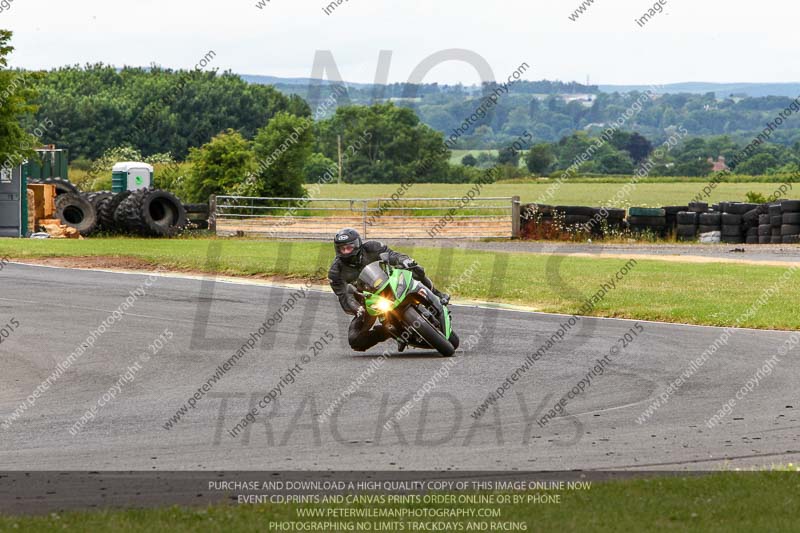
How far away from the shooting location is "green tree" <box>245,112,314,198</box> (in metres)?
48.4

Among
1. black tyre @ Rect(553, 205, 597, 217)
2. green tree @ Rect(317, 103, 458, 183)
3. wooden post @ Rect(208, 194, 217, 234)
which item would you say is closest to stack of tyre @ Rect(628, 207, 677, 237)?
black tyre @ Rect(553, 205, 597, 217)

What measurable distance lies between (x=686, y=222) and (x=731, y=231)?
1326 mm

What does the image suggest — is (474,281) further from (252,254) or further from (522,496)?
(522,496)

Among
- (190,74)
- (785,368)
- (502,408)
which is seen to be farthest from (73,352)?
(190,74)

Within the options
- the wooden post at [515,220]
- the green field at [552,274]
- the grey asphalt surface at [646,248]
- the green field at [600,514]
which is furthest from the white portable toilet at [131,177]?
the green field at [600,514]

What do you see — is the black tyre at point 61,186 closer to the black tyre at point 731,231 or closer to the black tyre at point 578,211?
the black tyre at point 578,211

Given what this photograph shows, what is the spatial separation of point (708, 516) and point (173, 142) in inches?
4141

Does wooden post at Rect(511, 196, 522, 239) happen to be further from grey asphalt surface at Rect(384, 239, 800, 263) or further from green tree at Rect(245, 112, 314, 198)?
green tree at Rect(245, 112, 314, 198)

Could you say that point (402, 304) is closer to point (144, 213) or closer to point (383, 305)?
point (383, 305)

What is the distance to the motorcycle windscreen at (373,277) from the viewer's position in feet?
45.4

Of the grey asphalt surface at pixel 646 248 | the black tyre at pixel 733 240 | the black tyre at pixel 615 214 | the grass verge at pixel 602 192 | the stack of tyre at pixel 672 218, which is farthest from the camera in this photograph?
the grass verge at pixel 602 192

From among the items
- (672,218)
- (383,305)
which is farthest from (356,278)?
(672,218)

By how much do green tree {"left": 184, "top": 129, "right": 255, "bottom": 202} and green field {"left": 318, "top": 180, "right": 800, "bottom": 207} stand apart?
17.0 metres

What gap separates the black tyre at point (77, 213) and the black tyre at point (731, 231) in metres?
19.8
